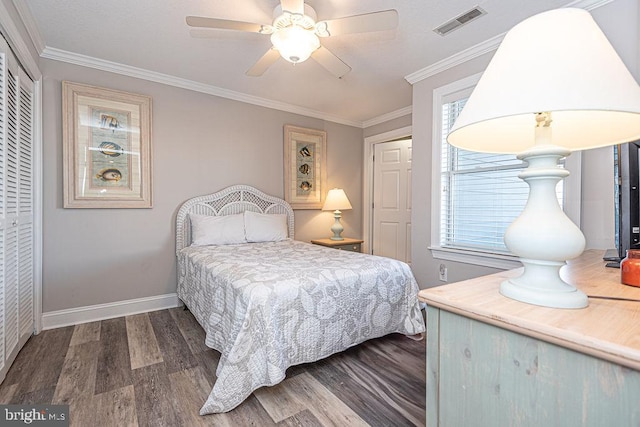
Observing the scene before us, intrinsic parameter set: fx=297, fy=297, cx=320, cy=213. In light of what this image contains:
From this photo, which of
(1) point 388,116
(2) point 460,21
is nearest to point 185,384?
(2) point 460,21

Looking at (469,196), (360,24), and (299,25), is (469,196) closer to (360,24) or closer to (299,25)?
(360,24)

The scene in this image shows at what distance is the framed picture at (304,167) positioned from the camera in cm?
385

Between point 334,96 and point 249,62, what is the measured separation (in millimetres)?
1147

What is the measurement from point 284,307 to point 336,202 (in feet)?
8.03

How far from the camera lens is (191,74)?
295 centimetres

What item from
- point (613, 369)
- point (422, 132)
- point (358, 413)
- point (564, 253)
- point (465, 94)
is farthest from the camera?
point (422, 132)

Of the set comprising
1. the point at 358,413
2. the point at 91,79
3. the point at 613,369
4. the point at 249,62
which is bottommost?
the point at 358,413

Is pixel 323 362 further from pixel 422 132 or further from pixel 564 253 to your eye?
pixel 422 132

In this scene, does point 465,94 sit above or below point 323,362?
above

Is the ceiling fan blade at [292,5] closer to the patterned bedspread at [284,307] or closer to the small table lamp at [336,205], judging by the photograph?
the patterned bedspread at [284,307]

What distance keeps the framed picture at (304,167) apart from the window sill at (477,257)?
1802mm

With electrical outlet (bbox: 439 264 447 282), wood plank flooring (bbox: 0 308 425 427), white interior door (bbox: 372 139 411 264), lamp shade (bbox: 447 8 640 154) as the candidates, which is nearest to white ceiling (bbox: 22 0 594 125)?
white interior door (bbox: 372 139 411 264)

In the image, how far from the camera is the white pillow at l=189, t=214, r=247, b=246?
9.70ft

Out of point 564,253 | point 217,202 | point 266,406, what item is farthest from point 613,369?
point 217,202
